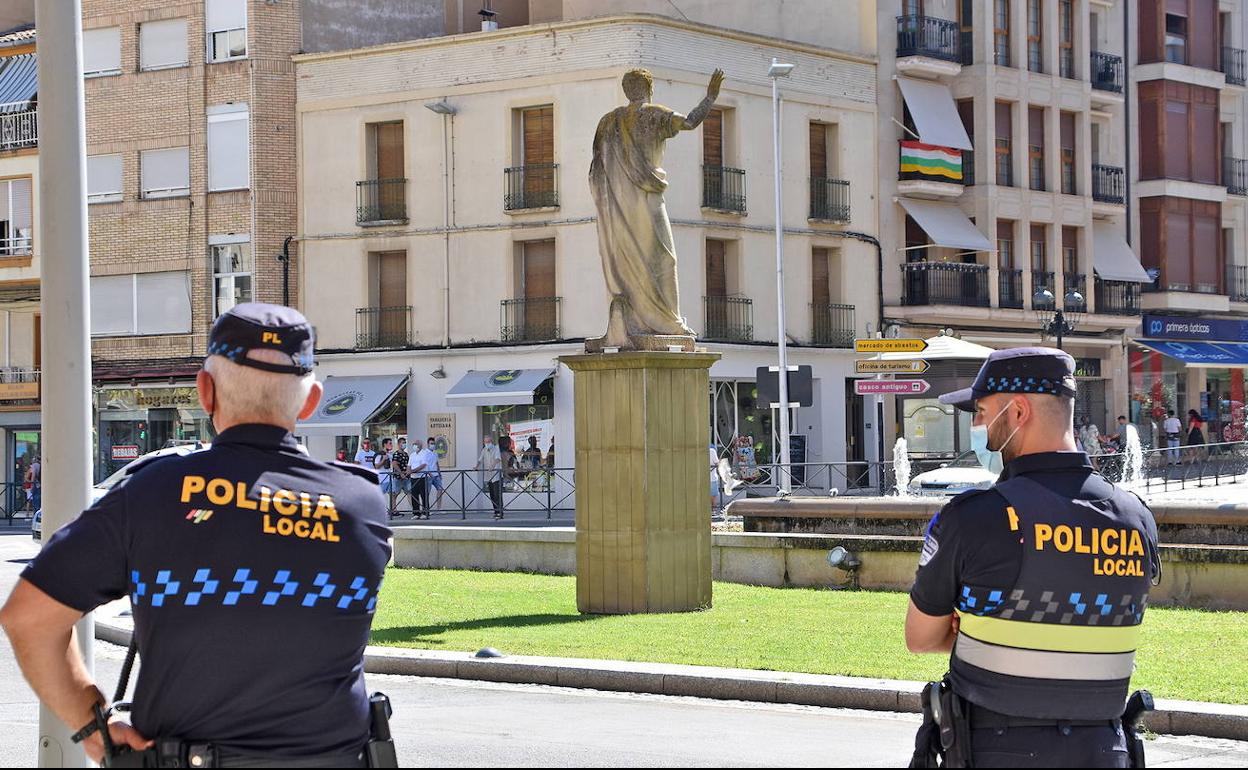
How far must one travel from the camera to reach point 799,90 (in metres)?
43.2

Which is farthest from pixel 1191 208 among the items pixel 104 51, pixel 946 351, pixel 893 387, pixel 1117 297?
pixel 104 51

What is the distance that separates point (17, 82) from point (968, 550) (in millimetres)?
46608

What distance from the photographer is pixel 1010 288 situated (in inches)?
1861

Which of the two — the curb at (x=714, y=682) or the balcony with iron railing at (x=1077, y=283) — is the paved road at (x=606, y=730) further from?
the balcony with iron railing at (x=1077, y=283)

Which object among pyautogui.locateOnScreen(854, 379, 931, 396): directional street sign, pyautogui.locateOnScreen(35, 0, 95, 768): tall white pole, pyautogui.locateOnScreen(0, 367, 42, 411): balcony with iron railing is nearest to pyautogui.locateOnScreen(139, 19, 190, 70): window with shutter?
pyautogui.locateOnScreen(0, 367, 42, 411): balcony with iron railing

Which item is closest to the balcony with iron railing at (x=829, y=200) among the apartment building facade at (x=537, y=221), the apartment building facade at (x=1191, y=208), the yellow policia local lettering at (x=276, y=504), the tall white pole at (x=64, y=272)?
the apartment building facade at (x=537, y=221)

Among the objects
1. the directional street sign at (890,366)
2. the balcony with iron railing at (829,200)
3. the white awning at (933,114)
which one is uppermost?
the white awning at (933,114)

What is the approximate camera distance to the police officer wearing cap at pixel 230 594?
375 centimetres

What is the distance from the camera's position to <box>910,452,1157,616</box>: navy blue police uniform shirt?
4742 millimetres

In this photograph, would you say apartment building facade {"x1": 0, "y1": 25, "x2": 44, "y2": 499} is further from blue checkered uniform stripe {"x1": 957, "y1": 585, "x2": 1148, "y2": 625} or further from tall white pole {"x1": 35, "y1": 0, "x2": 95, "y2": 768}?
blue checkered uniform stripe {"x1": 957, "y1": 585, "x2": 1148, "y2": 625}

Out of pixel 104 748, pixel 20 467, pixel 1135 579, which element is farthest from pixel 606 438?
pixel 20 467

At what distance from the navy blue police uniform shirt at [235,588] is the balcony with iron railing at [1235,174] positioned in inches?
2125

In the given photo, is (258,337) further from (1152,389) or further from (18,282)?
(1152,389)

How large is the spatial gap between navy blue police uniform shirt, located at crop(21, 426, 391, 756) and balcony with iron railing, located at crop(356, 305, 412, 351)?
128 ft
